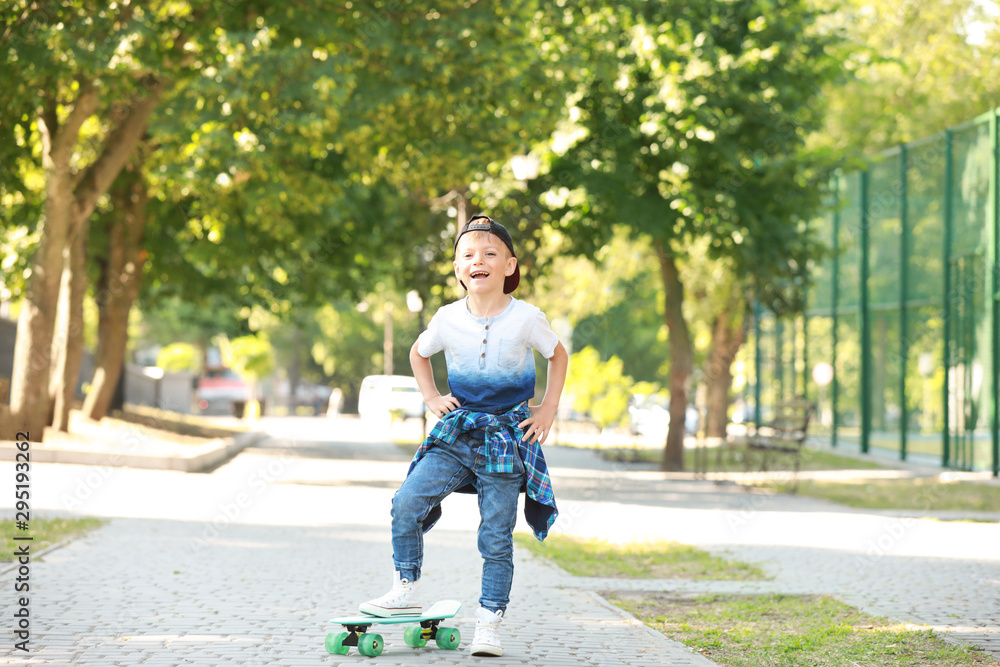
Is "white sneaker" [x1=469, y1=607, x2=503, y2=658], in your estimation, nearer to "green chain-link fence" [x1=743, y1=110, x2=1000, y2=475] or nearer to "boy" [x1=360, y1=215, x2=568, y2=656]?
"boy" [x1=360, y1=215, x2=568, y2=656]

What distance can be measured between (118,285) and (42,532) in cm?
1346

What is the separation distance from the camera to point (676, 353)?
1883cm

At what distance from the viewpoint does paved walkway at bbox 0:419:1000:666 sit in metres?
5.34

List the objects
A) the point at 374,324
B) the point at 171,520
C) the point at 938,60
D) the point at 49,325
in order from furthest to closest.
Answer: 1. the point at 374,324
2. the point at 938,60
3. the point at 49,325
4. the point at 171,520

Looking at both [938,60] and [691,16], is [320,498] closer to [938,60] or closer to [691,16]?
[691,16]

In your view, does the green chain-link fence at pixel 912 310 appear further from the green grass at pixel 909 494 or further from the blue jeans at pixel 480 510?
the blue jeans at pixel 480 510

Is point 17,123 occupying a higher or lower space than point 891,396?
higher

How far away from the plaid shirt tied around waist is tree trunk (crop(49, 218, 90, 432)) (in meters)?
13.7

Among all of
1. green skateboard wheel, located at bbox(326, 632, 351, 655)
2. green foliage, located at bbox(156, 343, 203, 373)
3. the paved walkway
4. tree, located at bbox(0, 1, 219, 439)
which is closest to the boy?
green skateboard wheel, located at bbox(326, 632, 351, 655)

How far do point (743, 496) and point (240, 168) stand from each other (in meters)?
7.39

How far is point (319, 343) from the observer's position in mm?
62969

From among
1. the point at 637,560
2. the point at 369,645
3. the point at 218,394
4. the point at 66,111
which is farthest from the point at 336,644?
the point at 218,394

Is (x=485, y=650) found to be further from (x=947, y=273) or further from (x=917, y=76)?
(x=917, y=76)

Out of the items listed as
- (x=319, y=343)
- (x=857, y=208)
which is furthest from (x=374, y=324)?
(x=857, y=208)
